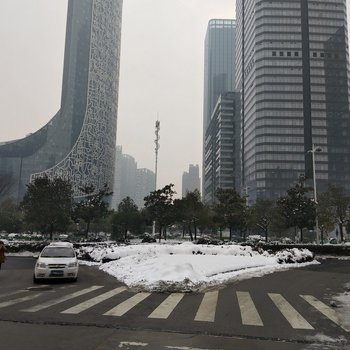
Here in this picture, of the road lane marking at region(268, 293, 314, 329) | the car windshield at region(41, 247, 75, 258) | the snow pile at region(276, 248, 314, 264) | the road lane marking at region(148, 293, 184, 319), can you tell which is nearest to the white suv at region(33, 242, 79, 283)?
the car windshield at region(41, 247, 75, 258)

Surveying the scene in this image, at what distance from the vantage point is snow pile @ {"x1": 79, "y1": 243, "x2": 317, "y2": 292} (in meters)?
14.1

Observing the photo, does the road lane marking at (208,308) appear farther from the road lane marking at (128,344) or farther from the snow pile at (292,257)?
the snow pile at (292,257)

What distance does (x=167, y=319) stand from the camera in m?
8.47

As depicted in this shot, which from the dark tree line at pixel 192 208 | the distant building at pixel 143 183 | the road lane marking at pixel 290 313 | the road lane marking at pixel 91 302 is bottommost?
the road lane marking at pixel 91 302

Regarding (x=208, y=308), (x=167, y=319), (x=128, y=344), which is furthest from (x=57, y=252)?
(x=128, y=344)

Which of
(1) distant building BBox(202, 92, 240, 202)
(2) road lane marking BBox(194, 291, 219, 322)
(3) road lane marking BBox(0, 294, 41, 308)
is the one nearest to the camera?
(2) road lane marking BBox(194, 291, 219, 322)

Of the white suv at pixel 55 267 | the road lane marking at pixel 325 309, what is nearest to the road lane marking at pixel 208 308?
the road lane marking at pixel 325 309

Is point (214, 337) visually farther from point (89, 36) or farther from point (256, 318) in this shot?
point (89, 36)

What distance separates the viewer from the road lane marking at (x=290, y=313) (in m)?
8.07

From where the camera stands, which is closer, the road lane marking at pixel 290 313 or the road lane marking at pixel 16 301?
the road lane marking at pixel 290 313

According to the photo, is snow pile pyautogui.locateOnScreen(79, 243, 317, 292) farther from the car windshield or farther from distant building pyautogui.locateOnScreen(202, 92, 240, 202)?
distant building pyautogui.locateOnScreen(202, 92, 240, 202)

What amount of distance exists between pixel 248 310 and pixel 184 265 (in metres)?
6.15

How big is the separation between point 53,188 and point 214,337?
44.3 m

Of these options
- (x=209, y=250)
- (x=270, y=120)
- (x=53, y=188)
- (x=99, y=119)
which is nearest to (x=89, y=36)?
(x=99, y=119)
